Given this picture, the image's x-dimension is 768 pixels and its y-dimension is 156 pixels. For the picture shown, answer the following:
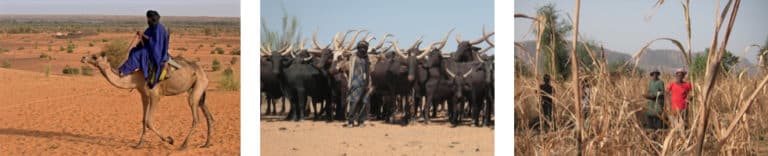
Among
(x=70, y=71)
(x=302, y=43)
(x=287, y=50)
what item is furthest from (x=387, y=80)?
(x=70, y=71)

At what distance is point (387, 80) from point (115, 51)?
2.94 meters

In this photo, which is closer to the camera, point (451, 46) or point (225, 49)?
point (451, 46)

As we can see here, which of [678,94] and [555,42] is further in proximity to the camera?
[555,42]

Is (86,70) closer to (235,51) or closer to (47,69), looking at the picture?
(47,69)

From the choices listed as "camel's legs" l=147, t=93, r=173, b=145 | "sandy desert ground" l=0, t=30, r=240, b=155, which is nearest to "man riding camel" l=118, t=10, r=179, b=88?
"camel's legs" l=147, t=93, r=173, b=145

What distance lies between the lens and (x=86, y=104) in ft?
32.0

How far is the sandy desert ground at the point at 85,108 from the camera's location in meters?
9.09

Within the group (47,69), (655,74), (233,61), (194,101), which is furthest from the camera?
(47,69)

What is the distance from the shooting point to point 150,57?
8.58m

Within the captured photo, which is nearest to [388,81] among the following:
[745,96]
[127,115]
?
[127,115]

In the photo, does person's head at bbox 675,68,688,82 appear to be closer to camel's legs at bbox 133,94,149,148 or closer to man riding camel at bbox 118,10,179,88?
man riding camel at bbox 118,10,179,88

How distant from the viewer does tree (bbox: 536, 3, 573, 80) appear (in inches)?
331

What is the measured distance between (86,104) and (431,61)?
4021mm

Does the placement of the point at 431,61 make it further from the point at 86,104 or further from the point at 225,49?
the point at 86,104
